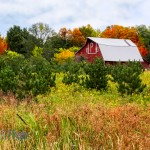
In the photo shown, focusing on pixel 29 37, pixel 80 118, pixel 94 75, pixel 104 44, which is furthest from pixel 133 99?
pixel 29 37

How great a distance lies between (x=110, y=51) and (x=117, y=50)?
1.45 m

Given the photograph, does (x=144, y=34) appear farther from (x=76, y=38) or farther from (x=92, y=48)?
(x=92, y=48)

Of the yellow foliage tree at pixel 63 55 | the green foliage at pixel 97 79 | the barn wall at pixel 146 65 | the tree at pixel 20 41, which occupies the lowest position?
the green foliage at pixel 97 79

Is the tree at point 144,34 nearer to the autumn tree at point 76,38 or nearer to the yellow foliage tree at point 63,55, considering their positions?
the autumn tree at point 76,38

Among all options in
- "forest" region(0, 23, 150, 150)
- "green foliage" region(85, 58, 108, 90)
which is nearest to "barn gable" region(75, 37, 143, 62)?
"forest" region(0, 23, 150, 150)

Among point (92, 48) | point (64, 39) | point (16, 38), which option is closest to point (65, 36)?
point (64, 39)

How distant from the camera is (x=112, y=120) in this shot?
753 centimetres

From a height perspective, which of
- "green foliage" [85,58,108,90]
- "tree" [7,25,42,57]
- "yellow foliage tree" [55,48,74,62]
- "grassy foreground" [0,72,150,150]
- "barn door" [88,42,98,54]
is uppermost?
"tree" [7,25,42,57]

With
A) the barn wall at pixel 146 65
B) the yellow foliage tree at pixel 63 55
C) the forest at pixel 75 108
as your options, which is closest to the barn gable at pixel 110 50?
the barn wall at pixel 146 65

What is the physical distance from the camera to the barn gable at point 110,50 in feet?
196

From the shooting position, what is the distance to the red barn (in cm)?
5969

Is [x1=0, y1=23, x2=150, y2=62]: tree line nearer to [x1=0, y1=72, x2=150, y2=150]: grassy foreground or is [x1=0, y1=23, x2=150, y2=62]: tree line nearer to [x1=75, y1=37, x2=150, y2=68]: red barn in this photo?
[x1=75, y1=37, x2=150, y2=68]: red barn

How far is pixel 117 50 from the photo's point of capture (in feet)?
202

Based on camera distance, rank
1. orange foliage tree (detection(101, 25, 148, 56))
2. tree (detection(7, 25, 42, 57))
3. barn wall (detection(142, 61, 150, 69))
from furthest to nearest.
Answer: orange foliage tree (detection(101, 25, 148, 56)), tree (detection(7, 25, 42, 57)), barn wall (detection(142, 61, 150, 69))
